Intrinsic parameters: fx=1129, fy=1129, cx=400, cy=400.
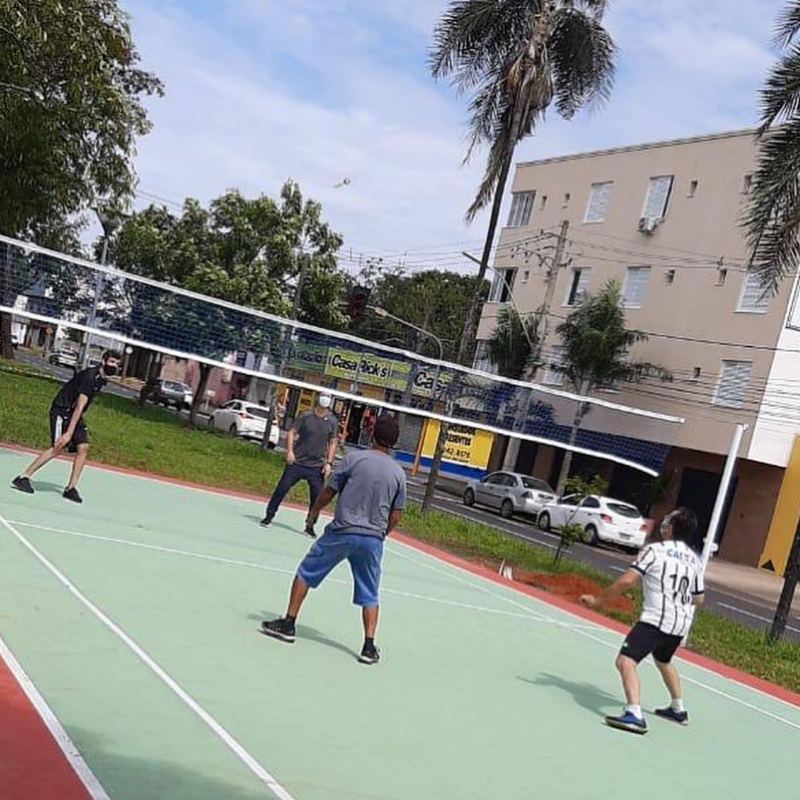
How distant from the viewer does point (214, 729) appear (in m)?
5.94

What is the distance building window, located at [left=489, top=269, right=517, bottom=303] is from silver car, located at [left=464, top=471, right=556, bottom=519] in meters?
11.9

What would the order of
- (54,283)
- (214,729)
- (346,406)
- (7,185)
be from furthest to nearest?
(346,406), (7,185), (54,283), (214,729)

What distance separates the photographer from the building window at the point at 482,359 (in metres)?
43.2

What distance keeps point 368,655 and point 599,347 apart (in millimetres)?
28777

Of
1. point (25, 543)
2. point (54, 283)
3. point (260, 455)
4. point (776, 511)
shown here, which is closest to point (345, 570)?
point (25, 543)

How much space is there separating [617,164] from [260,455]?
20863 millimetres

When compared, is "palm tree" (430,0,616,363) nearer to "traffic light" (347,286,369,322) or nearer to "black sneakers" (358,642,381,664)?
"traffic light" (347,286,369,322)

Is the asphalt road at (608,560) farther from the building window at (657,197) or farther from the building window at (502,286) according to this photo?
the building window at (657,197)

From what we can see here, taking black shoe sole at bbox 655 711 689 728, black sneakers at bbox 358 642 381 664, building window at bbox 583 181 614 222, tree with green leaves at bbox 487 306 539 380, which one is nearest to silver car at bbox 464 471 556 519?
tree with green leaves at bbox 487 306 539 380

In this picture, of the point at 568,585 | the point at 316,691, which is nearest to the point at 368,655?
the point at 316,691

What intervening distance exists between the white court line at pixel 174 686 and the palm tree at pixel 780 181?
11.6 metres

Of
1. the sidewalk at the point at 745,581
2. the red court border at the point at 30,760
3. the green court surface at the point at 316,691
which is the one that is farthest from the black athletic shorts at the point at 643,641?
the sidewalk at the point at 745,581

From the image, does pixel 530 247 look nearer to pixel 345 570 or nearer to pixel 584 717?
pixel 345 570

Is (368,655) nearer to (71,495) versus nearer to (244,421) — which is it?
(71,495)
